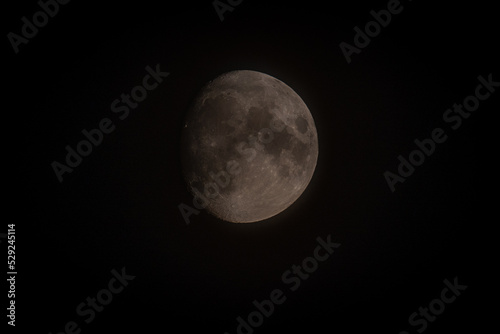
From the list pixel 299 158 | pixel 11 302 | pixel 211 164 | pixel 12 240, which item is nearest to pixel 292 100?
pixel 299 158

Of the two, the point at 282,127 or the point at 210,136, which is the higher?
the point at 210,136

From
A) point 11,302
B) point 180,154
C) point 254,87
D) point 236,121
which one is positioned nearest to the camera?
point 236,121

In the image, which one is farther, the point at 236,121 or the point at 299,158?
the point at 299,158

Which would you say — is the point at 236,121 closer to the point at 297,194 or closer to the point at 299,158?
the point at 299,158

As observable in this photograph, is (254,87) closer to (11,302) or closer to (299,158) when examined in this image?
(299,158)

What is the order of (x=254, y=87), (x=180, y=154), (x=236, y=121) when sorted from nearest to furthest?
(x=236, y=121)
(x=254, y=87)
(x=180, y=154)

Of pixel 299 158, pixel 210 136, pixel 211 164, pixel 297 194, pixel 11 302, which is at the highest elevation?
pixel 11 302
